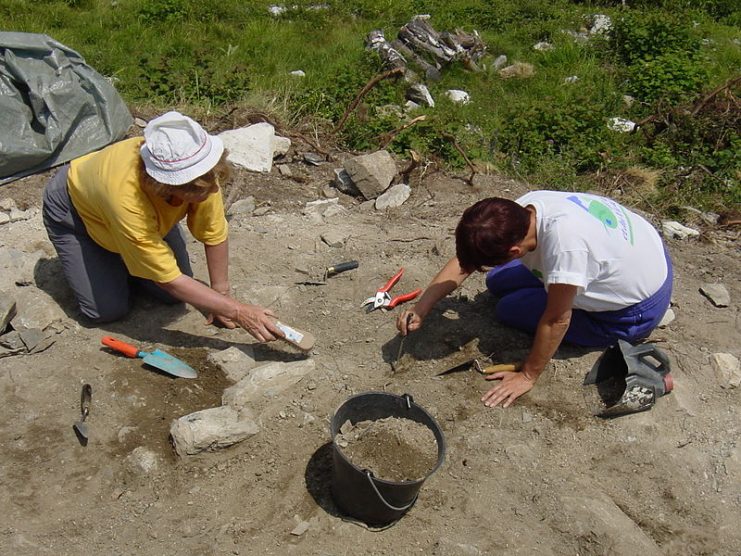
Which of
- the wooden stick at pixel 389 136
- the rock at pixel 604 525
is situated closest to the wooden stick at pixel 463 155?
the wooden stick at pixel 389 136

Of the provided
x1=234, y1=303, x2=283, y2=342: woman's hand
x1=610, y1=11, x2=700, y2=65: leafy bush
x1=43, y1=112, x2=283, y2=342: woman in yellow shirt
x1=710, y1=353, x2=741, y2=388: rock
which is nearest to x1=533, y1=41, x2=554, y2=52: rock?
x1=610, y1=11, x2=700, y2=65: leafy bush

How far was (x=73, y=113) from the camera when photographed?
17.1 feet

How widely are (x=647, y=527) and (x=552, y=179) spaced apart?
10.00ft

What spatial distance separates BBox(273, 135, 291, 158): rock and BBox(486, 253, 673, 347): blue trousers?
2343 mm

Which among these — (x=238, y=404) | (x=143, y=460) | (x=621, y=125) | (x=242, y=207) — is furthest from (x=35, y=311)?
(x=621, y=125)

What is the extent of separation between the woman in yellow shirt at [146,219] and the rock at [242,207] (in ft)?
3.16

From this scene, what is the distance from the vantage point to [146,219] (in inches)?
129

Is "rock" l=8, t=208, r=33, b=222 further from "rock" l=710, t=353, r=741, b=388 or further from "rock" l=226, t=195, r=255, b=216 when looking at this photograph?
"rock" l=710, t=353, r=741, b=388

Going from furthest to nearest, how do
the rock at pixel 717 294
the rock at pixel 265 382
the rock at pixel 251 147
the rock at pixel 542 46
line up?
1. the rock at pixel 542 46
2. the rock at pixel 251 147
3. the rock at pixel 717 294
4. the rock at pixel 265 382

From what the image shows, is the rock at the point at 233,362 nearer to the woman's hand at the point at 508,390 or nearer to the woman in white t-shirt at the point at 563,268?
the woman in white t-shirt at the point at 563,268

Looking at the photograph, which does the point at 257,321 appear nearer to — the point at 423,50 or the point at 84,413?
the point at 84,413

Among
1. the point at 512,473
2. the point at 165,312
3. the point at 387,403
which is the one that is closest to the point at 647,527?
the point at 512,473

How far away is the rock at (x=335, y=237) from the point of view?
4762 mm

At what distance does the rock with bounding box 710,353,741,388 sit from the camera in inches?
146
